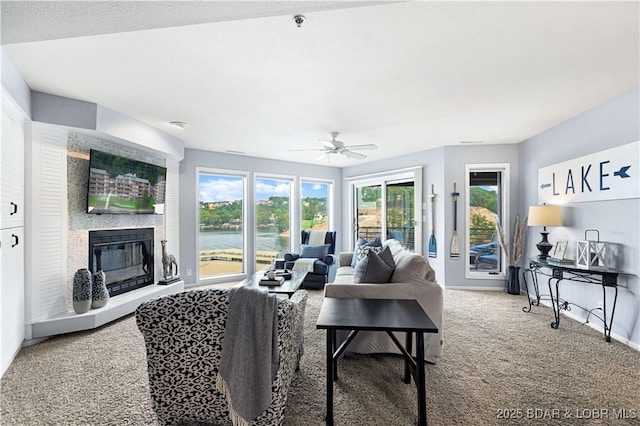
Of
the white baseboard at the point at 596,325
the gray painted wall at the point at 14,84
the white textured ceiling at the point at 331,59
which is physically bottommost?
the white baseboard at the point at 596,325

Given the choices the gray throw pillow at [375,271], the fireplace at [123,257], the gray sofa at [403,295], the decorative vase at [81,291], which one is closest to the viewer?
the gray sofa at [403,295]

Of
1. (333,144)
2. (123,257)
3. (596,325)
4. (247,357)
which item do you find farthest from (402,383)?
(123,257)

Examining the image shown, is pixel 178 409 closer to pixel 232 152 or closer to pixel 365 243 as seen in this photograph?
pixel 365 243

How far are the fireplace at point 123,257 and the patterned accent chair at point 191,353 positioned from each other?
2.71 metres

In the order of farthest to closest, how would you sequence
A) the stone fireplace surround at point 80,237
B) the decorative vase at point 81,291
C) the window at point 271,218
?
the window at point 271,218, the decorative vase at point 81,291, the stone fireplace surround at point 80,237

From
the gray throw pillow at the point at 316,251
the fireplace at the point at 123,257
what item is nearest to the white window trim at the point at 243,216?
the fireplace at the point at 123,257

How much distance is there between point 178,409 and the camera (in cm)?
182

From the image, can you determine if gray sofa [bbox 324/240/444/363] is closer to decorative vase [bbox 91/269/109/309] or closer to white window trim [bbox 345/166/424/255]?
decorative vase [bbox 91/269/109/309]

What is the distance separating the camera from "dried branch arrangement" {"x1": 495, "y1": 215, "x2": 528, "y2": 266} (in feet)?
16.2

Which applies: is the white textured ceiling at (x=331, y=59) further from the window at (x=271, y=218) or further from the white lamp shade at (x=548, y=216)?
the window at (x=271, y=218)

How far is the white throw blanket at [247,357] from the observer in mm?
1668

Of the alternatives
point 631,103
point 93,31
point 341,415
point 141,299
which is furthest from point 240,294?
point 631,103

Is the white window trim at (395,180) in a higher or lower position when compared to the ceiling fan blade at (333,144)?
lower

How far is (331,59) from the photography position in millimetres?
2408
